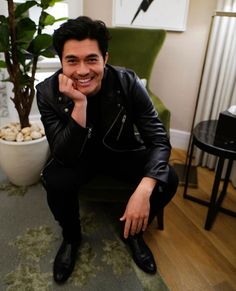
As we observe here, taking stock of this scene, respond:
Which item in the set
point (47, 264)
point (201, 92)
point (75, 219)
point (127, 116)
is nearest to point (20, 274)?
point (47, 264)

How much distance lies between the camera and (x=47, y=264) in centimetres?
126

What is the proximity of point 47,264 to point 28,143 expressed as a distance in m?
0.70

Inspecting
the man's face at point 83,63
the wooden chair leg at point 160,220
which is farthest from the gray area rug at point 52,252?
the man's face at point 83,63

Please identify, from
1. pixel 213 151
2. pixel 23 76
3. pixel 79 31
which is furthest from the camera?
pixel 23 76

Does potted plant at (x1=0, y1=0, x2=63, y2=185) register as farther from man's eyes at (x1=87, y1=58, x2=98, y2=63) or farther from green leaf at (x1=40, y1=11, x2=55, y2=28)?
man's eyes at (x1=87, y1=58, x2=98, y2=63)

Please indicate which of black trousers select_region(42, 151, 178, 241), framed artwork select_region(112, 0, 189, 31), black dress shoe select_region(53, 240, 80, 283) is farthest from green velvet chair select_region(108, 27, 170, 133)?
black dress shoe select_region(53, 240, 80, 283)

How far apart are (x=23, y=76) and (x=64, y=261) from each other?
105 centimetres

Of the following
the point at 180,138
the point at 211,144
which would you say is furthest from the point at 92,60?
the point at 180,138

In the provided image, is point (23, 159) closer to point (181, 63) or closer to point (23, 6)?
point (23, 6)

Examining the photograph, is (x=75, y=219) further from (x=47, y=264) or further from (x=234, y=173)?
(x=234, y=173)

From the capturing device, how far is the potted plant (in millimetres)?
1455

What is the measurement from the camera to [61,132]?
1134mm

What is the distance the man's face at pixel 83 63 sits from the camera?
1.05 metres

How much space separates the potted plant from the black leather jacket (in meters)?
0.40
